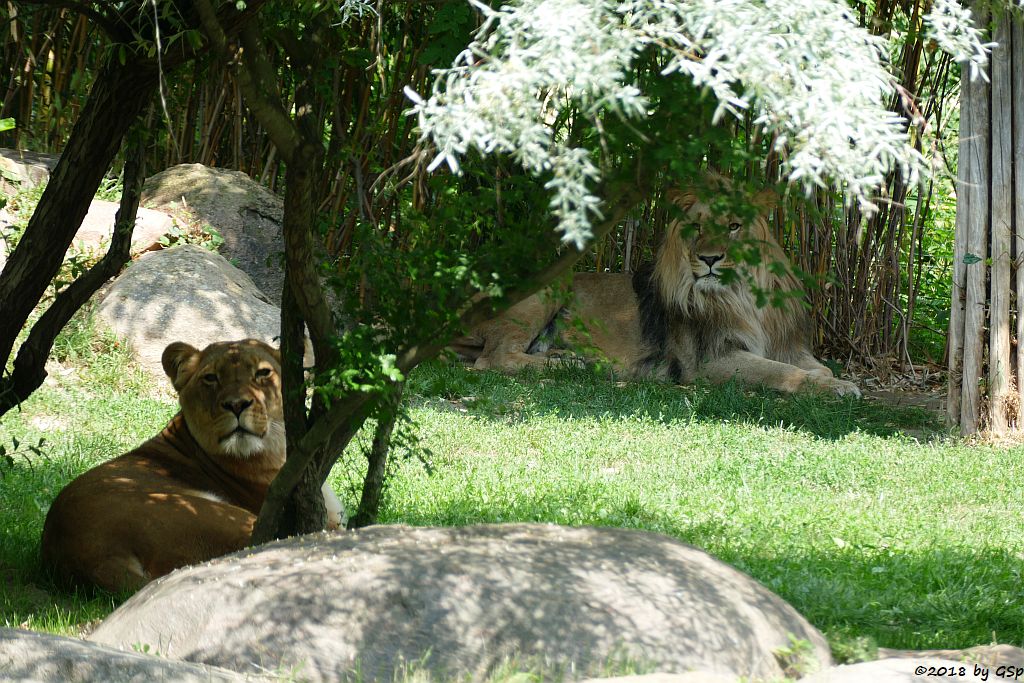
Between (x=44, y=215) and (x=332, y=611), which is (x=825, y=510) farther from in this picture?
(x=44, y=215)

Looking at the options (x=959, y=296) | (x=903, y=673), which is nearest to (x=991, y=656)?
(x=903, y=673)

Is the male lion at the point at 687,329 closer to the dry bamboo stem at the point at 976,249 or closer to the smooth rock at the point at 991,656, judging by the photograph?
the dry bamboo stem at the point at 976,249

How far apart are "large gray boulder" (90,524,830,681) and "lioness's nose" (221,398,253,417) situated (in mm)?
1255

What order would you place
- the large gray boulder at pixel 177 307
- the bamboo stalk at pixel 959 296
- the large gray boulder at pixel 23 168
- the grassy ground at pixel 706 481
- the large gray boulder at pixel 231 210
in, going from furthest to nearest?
the large gray boulder at pixel 231 210, the large gray boulder at pixel 23 168, the large gray boulder at pixel 177 307, the bamboo stalk at pixel 959 296, the grassy ground at pixel 706 481

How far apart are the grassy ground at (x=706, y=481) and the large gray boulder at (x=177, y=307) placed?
25 cm

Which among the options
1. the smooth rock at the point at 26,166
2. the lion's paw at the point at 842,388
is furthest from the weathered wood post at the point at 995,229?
the smooth rock at the point at 26,166

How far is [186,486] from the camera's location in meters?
5.27

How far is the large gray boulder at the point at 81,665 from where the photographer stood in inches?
115

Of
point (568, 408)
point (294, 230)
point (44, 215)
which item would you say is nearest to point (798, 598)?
point (294, 230)

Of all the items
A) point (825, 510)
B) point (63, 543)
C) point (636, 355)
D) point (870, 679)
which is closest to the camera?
point (870, 679)

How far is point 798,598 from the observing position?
480 cm

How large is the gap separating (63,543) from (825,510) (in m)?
3.86

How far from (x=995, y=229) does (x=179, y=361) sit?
5.88 meters

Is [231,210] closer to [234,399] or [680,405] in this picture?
[680,405]
